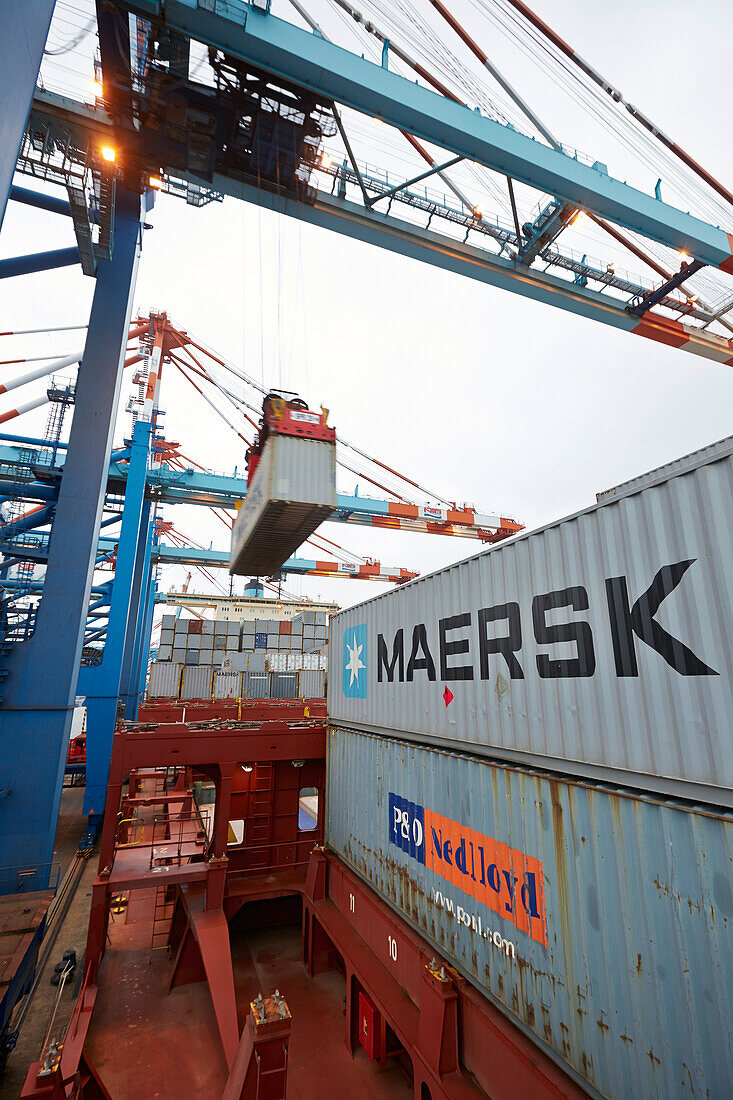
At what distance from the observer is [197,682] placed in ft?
76.5

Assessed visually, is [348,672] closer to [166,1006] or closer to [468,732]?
[468,732]

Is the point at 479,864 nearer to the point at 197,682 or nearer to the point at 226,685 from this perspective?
the point at 226,685

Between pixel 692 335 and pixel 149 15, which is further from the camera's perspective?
pixel 692 335

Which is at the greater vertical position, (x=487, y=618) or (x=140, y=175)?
(x=140, y=175)

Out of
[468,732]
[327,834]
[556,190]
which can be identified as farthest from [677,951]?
[556,190]

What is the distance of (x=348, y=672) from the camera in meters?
11.1

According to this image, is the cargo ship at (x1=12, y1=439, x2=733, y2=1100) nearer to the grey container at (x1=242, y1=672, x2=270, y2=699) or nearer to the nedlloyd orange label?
the nedlloyd orange label

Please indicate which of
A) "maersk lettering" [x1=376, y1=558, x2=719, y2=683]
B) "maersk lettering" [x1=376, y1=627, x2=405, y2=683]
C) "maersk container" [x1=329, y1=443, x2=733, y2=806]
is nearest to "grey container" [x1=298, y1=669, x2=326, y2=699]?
"maersk lettering" [x1=376, y1=627, x2=405, y2=683]

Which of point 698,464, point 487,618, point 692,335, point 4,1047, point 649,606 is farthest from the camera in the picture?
point 692,335

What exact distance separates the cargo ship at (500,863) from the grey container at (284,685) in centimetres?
1233

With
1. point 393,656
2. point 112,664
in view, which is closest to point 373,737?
point 393,656

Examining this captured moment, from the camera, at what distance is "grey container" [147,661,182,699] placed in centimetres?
2256

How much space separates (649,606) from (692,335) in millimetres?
18557

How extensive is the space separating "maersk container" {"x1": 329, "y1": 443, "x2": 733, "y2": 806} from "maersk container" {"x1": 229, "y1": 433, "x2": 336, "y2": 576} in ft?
11.2
